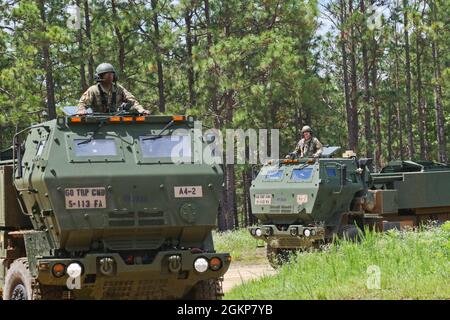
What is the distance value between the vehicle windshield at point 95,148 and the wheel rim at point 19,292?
66.8 inches

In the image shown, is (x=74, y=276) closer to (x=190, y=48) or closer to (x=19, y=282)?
(x=19, y=282)

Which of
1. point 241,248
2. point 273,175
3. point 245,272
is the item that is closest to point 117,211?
point 245,272

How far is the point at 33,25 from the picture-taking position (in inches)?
1048

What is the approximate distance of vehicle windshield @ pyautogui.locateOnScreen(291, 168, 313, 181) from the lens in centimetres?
1795

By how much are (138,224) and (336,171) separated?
870cm

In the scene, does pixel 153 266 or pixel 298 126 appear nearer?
pixel 153 266

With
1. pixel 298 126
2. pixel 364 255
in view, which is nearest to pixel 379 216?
pixel 364 255

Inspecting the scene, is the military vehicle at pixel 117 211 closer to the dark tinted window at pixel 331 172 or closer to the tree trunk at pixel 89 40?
the dark tinted window at pixel 331 172

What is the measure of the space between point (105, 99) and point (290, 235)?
24.0 ft

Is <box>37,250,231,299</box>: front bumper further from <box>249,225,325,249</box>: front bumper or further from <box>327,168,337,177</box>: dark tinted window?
<box>327,168,337,177</box>: dark tinted window

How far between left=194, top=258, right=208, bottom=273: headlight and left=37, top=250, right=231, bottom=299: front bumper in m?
0.04

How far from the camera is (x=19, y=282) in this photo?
10.6 meters

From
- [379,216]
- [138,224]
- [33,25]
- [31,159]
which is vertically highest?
[33,25]
